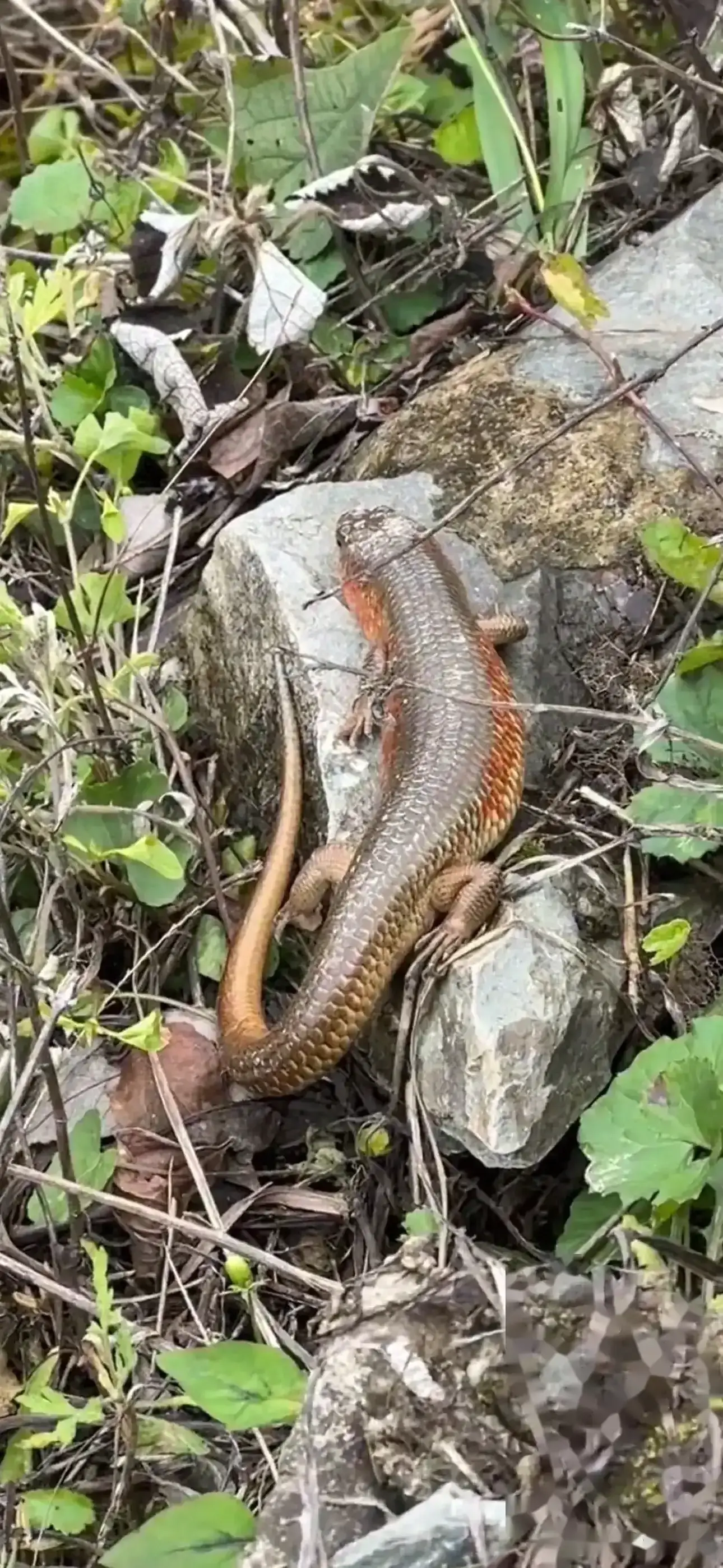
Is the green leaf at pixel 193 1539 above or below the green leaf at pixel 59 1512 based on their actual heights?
above

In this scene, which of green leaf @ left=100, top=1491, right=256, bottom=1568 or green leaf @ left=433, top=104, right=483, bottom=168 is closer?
green leaf @ left=100, top=1491, right=256, bottom=1568

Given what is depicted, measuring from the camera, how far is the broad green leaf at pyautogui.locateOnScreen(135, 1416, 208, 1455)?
7.61 feet

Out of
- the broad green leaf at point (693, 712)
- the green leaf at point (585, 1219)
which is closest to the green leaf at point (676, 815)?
the broad green leaf at point (693, 712)

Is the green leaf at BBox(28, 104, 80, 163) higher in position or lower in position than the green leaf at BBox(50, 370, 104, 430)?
higher

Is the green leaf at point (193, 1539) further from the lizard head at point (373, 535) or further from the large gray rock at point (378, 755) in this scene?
the lizard head at point (373, 535)

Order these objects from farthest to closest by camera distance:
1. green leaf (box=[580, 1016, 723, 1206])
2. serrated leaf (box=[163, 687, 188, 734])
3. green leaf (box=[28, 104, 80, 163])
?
1. green leaf (box=[28, 104, 80, 163])
2. serrated leaf (box=[163, 687, 188, 734])
3. green leaf (box=[580, 1016, 723, 1206])

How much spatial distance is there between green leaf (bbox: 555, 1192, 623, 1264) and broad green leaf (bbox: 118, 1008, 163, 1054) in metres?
0.78

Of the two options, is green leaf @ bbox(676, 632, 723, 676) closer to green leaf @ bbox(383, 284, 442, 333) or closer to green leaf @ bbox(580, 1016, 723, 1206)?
green leaf @ bbox(580, 1016, 723, 1206)

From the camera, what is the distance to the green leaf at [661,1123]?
210 centimetres

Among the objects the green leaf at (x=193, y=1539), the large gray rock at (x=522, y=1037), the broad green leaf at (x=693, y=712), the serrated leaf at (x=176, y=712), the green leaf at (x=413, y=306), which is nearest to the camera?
the green leaf at (x=193, y=1539)

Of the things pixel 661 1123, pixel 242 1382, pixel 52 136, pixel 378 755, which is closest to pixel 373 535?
pixel 378 755

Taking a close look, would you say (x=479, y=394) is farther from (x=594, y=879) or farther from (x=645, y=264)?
(x=594, y=879)

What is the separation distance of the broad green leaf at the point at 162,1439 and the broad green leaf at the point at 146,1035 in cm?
61

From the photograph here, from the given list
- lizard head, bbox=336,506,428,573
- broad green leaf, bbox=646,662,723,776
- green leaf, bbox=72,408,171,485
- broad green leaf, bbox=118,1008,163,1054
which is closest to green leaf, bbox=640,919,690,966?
broad green leaf, bbox=646,662,723,776
